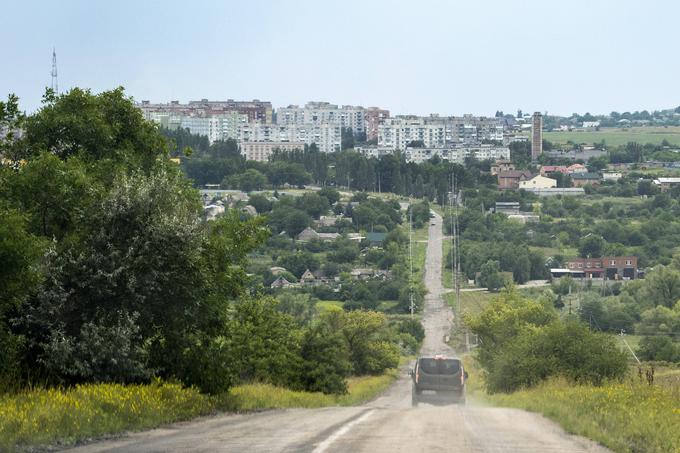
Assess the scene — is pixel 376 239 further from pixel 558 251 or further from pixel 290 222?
pixel 558 251

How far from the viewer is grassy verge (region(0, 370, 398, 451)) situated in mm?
14031

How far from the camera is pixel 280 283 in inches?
4852

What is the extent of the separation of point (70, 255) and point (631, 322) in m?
84.1

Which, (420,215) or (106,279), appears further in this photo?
(420,215)

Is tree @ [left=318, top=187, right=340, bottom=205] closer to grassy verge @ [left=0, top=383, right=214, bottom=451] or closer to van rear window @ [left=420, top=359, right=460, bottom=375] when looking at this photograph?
van rear window @ [left=420, top=359, right=460, bottom=375]

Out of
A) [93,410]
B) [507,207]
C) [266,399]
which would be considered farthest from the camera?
[507,207]

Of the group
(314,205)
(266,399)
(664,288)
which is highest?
(266,399)

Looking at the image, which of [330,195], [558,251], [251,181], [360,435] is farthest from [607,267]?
[360,435]

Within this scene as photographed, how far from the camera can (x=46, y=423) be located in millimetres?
14453

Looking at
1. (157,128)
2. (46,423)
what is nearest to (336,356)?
(157,128)

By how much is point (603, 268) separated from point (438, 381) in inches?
4545

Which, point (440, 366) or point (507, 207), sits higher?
point (440, 366)

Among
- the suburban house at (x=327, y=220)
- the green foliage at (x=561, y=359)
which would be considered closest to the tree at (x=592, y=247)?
the suburban house at (x=327, y=220)

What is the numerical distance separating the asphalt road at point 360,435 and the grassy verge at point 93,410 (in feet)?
1.22
